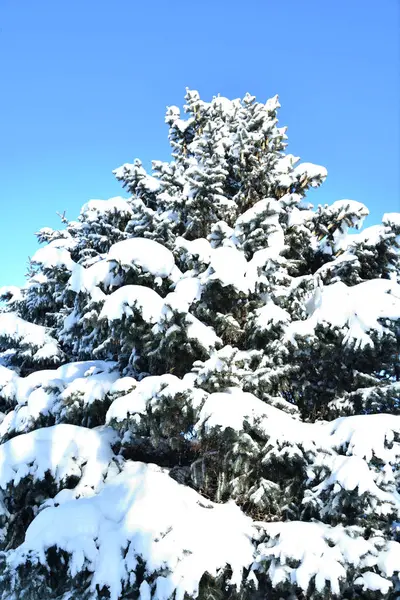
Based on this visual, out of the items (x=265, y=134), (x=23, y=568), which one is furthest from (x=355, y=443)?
(x=265, y=134)

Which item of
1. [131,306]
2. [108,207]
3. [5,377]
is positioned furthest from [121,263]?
[5,377]

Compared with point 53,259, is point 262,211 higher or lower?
higher

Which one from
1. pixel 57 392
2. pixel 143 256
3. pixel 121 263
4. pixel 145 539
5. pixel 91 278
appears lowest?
pixel 145 539

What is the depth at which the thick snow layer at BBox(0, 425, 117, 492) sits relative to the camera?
459 cm

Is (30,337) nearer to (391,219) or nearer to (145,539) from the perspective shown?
(145,539)

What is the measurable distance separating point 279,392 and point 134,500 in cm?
267

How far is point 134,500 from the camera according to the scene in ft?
14.1

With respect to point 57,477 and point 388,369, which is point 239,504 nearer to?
point 57,477

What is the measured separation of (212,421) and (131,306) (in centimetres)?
167

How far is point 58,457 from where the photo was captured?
4641 mm

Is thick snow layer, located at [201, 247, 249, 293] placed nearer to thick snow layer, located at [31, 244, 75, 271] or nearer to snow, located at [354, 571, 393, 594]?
thick snow layer, located at [31, 244, 75, 271]

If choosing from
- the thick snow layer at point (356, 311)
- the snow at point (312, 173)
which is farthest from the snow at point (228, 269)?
the snow at point (312, 173)

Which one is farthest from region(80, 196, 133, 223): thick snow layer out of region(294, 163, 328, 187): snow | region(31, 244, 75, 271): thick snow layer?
region(294, 163, 328, 187): snow

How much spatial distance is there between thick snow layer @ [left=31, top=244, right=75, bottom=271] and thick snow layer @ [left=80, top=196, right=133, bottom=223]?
1950 millimetres
